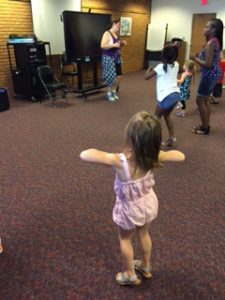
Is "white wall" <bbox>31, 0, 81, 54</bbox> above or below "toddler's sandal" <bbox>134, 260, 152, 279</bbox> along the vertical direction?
above

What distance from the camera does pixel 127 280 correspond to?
4.93 feet

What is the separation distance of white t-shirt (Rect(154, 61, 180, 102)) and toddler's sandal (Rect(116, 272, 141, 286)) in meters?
2.00

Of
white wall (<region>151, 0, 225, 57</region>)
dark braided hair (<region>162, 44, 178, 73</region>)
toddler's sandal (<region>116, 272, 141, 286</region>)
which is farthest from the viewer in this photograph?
white wall (<region>151, 0, 225, 57</region>)

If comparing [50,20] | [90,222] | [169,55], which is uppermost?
[50,20]

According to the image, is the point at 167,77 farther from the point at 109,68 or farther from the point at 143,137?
the point at 109,68

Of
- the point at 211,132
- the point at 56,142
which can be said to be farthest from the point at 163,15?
the point at 56,142

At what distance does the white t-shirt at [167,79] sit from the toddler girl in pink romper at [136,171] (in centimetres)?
179

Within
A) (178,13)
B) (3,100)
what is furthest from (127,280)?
(178,13)

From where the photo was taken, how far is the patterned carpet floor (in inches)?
60.2

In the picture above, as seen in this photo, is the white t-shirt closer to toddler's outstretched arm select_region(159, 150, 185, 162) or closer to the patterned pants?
toddler's outstretched arm select_region(159, 150, 185, 162)

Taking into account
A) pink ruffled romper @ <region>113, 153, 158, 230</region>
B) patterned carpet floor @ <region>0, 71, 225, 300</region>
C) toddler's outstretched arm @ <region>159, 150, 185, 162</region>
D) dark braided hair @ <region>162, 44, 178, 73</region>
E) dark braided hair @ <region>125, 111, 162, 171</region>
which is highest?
dark braided hair @ <region>162, 44, 178, 73</region>

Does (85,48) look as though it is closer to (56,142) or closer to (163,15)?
(56,142)

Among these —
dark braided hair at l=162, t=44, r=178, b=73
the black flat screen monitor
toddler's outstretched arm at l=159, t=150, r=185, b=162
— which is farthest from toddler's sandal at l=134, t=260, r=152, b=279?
the black flat screen monitor

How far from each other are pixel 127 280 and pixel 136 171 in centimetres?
67
